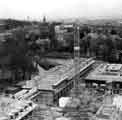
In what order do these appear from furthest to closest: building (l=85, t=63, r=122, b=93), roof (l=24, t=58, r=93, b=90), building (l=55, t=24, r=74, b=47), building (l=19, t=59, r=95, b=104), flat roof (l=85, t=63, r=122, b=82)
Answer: building (l=55, t=24, r=74, b=47) → flat roof (l=85, t=63, r=122, b=82) → building (l=85, t=63, r=122, b=93) → roof (l=24, t=58, r=93, b=90) → building (l=19, t=59, r=95, b=104)

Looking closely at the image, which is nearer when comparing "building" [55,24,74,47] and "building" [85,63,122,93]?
"building" [85,63,122,93]

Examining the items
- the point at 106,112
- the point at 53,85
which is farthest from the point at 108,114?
the point at 53,85

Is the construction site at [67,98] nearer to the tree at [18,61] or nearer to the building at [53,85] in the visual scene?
the building at [53,85]

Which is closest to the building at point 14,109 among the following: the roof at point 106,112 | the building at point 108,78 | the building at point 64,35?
the roof at point 106,112

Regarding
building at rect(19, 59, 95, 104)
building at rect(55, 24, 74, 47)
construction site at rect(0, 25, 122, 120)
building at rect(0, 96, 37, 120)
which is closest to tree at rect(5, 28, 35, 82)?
construction site at rect(0, 25, 122, 120)

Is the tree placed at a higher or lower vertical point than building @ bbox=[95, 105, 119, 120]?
higher

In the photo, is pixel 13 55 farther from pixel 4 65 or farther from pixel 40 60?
pixel 40 60

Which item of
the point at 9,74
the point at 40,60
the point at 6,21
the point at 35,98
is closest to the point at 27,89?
the point at 35,98

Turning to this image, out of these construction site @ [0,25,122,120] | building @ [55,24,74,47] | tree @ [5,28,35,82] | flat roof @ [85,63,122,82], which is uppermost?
building @ [55,24,74,47]

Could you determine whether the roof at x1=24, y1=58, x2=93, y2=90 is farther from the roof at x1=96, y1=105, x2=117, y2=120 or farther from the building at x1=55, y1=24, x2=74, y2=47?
the building at x1=55, y1=24, x2=74, y2=47
